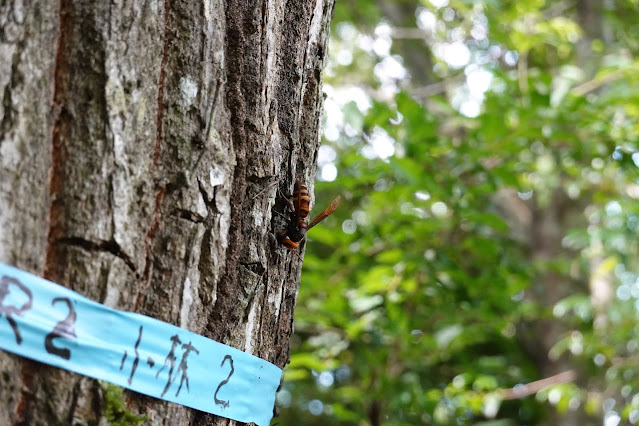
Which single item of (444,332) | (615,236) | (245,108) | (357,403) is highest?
(615,236)

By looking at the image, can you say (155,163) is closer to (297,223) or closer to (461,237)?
(297,223)

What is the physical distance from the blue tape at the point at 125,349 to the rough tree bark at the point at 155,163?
0.03m

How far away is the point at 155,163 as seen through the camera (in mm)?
1021

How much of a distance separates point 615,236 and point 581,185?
205 centimetres

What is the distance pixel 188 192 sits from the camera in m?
1.04

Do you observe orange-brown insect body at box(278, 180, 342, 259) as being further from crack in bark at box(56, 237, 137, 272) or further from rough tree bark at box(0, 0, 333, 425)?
crack in bark at box(56, 237, 137, 272)

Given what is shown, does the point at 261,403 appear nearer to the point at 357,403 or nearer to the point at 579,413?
the point at 357,403

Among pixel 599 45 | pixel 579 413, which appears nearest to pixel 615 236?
pixel 599 45

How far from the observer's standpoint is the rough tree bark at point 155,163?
2.89ft

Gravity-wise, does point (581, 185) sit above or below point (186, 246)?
above

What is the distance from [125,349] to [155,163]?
0.29 meters

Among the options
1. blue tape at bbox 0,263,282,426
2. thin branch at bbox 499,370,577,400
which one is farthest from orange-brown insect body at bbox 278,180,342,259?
thin branch at bbox 499,370,577,400

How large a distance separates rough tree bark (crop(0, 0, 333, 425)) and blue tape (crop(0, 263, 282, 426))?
1.0 inches

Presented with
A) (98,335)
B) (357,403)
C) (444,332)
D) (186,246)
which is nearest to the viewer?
(98,335)
